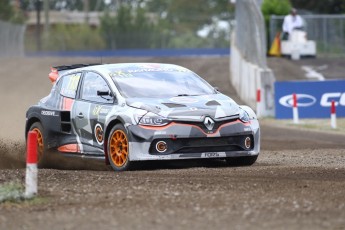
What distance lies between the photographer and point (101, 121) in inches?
502

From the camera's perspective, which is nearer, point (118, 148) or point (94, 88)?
point (118, 148)

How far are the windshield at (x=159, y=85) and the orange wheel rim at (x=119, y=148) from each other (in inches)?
23.8

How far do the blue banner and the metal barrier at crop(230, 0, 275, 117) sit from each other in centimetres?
109

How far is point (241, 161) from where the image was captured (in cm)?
1308

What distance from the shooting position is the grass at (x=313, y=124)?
23.0 m

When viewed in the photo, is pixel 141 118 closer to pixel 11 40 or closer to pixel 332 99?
pixel 332 99

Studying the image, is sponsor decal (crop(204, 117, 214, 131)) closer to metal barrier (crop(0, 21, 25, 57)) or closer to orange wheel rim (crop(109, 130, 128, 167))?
orange wheel rim (crop(109, 130, 128, 167))

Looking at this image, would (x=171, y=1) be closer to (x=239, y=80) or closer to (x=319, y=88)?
(x=239, y=80)

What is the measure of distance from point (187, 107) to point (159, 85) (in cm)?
93

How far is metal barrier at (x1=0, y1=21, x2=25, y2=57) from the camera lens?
51537mm

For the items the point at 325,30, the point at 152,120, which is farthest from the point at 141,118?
the point at 325,30

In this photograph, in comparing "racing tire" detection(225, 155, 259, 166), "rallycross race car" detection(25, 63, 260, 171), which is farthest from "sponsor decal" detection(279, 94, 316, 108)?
"racing tire" detection(225, 155, 259, 166)

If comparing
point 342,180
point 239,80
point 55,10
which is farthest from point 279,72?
point 55,10

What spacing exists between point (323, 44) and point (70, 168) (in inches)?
1085
